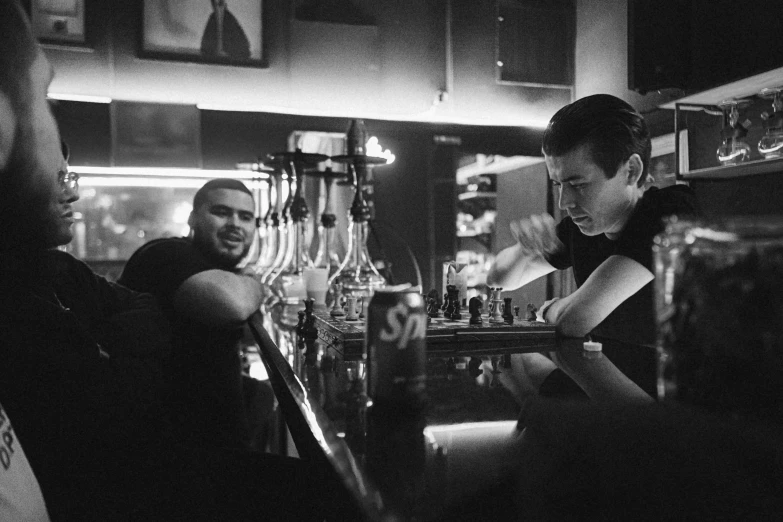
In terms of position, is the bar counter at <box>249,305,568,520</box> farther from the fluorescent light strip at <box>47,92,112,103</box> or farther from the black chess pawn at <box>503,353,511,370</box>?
the fluorescent light strip at <box>47,92,112,103</box>

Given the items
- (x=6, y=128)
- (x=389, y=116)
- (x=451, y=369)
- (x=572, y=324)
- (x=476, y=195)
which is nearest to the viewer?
(x=451, y=369)

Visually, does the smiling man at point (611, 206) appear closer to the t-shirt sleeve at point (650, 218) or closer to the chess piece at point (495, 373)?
the t-shirt sleeve at point (650, 218)

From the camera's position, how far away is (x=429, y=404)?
77 centimetres

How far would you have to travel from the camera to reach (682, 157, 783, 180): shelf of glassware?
2.70 metres

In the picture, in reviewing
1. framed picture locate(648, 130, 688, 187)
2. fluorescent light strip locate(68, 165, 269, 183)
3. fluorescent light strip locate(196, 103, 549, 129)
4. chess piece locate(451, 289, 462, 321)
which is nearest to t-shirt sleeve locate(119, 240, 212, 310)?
chess piece locate(451, 289, 462, 321)

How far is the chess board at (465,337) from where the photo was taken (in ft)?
3.96

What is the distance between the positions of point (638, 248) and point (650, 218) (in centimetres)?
13

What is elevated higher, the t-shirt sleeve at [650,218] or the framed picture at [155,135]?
the framed picture at [155,135]

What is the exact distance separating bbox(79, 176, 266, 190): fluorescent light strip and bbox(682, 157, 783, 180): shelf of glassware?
2.73 m

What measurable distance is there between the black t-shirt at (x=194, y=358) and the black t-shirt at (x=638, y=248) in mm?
1128

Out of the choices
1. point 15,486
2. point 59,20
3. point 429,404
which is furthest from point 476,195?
point 15,486

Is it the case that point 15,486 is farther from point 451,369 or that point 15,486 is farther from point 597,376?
point 597,376

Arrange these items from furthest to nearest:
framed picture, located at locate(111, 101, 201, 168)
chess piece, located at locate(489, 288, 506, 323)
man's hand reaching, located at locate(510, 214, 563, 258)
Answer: framed picture, located at locate(111, 101, 201, 168), man's hand reaching, located at locate(510, 214, 563, 258), chess piece, located at locate(489, 288, 506, 323)

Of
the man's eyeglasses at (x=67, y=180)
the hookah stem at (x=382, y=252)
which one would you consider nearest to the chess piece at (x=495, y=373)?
the hookah stem at (x=382, y=252)
